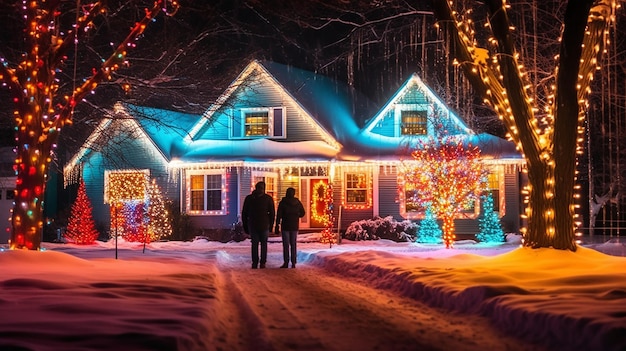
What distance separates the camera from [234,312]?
9125 mm

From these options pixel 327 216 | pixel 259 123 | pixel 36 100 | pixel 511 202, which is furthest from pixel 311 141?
pixel 36 100

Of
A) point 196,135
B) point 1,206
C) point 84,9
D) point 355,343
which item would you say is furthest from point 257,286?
point 1,206

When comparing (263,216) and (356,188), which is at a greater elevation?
(356,188)

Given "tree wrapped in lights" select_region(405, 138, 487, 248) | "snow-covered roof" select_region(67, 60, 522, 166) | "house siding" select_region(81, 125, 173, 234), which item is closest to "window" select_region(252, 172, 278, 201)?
"snow-covered roof" select_region(67, 60, 522, 166)

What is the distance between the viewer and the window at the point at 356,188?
30.4 metres

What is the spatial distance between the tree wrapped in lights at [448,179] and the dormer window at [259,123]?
325 inches

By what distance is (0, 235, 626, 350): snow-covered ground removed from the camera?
20.9ft

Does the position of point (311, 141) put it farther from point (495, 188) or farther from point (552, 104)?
point (552, 104)

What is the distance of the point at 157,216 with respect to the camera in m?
28.6

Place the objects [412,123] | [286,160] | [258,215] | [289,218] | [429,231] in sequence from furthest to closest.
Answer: [412,123] < [286,160] < [429,231] < [289,218] < [258,215]

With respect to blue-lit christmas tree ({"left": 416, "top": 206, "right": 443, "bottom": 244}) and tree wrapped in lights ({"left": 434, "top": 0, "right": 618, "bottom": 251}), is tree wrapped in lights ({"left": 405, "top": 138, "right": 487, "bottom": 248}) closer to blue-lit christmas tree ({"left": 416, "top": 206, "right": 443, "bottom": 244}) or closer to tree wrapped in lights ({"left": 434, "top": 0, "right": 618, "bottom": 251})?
blue-lit christmas tree ({"left": 416, "top": 206, "right": 443, "bottom": 244})

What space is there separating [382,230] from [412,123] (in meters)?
5.33

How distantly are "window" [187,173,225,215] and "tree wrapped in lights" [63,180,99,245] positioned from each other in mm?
4513

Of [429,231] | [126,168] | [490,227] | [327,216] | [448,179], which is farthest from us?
[126,168]
